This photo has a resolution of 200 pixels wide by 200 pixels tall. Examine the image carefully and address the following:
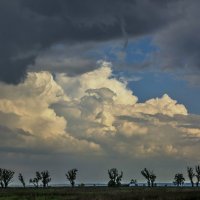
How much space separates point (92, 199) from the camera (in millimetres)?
73062

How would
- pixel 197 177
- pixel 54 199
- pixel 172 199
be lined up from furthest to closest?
pixel 197 177
pixel 54 199
pixel 172 199

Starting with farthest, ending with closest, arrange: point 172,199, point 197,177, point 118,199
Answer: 1. point 197,177
2. point 118,199
3. point 172,199

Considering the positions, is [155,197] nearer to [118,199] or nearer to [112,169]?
[118,199]

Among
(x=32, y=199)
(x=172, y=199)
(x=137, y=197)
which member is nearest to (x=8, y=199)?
(x=32, y=199)

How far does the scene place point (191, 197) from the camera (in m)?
68.3

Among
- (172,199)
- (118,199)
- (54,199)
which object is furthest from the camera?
(54,199)

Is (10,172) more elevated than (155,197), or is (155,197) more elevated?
(10,172)

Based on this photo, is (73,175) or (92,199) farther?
(73,175)

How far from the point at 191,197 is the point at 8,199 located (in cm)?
3573

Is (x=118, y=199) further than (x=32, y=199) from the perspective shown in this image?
No

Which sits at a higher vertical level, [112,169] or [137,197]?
[112,169]

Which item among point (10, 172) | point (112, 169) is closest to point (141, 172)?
point (112, 169)

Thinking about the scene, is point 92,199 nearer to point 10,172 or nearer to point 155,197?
point 155,197

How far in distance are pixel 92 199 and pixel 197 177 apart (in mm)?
124716
